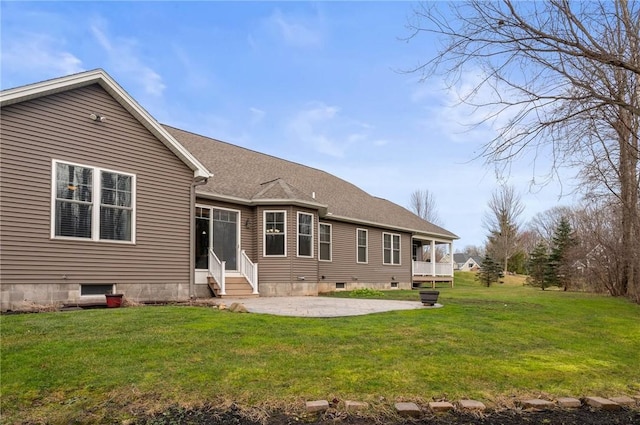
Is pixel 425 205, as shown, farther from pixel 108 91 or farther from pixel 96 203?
pixel 96 203

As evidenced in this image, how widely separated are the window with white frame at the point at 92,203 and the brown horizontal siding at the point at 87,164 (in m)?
0.16

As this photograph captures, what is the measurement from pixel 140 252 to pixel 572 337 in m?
9.00

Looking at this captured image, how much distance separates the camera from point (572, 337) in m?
7.64

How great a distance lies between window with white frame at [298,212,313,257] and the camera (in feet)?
51.0

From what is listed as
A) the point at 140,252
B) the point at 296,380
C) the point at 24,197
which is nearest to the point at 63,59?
the point at 24,197

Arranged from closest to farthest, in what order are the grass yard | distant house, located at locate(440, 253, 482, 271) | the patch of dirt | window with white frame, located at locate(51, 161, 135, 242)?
the patch of dirt
the grass yard
window with white frame, located at locate(51, 161, 135, 242)
distant house, located at locate(440, 253, 482, 271)

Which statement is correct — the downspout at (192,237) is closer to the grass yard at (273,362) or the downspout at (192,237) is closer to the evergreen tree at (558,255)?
the grass yard at (273,362)

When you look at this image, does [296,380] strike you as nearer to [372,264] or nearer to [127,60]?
[127,60]

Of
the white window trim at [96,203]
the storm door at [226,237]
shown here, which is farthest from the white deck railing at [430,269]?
the white window trim at [96,203]

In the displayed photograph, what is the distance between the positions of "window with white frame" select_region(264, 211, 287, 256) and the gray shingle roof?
1.96 feet

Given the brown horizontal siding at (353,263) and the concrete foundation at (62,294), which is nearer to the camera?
the concrete foundation at (62,294)

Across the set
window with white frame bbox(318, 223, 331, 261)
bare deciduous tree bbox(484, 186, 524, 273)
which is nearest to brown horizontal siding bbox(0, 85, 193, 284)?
window with white frame bbox(318, 223, 331, 261)

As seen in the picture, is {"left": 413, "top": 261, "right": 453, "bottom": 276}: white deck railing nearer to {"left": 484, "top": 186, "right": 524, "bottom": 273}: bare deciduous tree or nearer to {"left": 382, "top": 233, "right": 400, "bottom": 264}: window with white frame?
{"left": 382, "top": 233, "right": 400, "bottom": 264}: window with white frame

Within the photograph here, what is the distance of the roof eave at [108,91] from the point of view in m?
8.80
